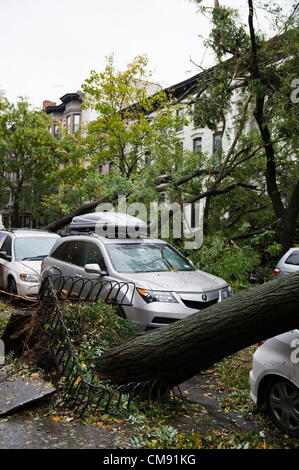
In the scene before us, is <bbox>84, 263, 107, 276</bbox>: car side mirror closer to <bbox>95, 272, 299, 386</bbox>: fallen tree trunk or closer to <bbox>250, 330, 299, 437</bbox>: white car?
<bbox>95, 272, 299, 386</bbox>: fallen tree trunk

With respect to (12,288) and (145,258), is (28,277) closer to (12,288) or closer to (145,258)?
(12,288)

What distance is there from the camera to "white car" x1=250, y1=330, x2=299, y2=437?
4582mm

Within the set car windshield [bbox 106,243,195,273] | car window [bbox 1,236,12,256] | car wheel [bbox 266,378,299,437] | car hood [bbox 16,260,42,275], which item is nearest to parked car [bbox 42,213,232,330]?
car windshield [bbox 106,243,195,273]

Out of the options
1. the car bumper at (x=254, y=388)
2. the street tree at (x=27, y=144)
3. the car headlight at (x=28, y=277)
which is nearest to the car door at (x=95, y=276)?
the car bumper at (x=254, y=388)

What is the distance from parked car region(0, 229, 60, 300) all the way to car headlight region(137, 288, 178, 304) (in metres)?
4.35

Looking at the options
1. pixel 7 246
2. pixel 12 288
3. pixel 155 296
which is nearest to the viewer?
pixel 155 296

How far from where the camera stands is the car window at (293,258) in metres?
11.6

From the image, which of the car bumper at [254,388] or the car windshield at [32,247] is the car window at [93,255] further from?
the car windshield at [32,247]

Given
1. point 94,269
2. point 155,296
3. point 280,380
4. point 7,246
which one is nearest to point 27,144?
point 7,246

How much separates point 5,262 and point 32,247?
77cm

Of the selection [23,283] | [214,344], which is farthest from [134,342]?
[23,283]

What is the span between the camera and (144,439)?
4281mm

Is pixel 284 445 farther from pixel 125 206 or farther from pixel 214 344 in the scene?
pixel 125 206

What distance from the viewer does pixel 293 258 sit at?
38.4 feet
